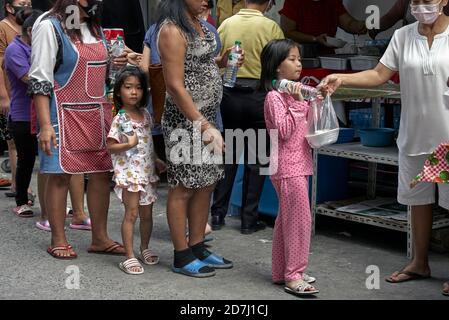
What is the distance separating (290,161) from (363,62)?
108 inches

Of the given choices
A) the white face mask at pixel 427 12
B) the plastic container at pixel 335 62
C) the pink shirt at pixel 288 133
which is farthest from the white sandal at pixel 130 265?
the plastic container at pixel 335 62

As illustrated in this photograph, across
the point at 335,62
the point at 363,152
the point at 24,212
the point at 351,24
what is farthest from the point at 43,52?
the point at 351,24

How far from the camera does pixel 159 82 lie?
552 cm

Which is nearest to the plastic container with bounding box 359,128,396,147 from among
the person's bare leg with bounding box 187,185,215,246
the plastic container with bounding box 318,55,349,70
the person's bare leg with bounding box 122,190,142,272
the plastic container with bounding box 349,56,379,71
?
the plastic container with bounding box 349,56,379,71

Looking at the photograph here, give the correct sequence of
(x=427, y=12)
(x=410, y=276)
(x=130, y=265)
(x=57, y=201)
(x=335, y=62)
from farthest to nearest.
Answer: (x=335, y=62) → (x=57, y=201) → (x=130, y=265) → (x=410, y=276) → (x=427, y=12)

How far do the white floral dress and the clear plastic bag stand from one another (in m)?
1.19

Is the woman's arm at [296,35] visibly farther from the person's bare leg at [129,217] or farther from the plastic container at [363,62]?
the person's bare leg at [129,217]

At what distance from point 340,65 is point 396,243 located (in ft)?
6.56

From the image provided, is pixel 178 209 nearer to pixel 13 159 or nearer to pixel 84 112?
pixel 84 112

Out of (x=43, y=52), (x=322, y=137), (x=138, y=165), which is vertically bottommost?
(x=138, y=165)

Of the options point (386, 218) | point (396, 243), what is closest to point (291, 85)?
point (386, 218)

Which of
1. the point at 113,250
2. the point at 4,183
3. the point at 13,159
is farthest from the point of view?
the point at 4,183

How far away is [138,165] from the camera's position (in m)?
5.54
